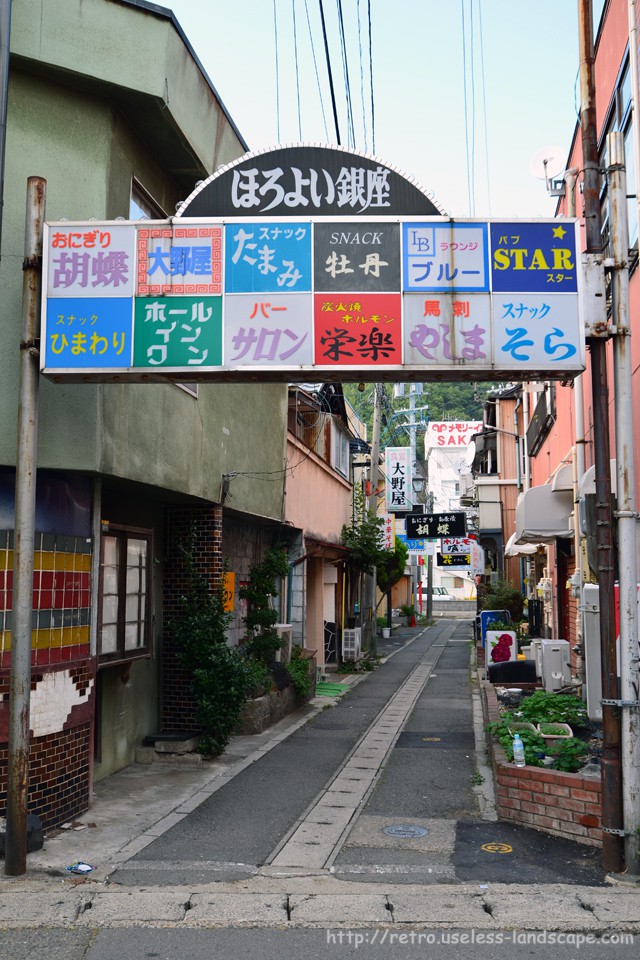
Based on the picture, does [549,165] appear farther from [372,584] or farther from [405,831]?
[372,584]

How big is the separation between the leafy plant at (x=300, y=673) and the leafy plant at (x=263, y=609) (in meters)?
0.79

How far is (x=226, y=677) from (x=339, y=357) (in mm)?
6061

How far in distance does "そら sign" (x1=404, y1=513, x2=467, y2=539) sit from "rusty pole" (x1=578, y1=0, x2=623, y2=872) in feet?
70.6

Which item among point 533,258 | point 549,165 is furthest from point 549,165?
point 533,258

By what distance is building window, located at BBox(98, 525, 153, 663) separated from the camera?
10.3m

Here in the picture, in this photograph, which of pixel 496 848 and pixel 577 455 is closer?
pixel 496 848

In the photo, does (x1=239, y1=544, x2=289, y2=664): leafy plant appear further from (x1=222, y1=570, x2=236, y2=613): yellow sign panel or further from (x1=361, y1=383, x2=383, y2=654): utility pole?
(x1=361, y1=383, x2=383, y2=654): utility pole

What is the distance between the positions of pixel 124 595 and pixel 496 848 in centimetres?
550

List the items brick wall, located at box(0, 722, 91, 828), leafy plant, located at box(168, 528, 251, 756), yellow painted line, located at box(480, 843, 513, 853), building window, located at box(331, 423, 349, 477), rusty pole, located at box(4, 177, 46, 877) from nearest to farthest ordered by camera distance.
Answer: rusty pole, located at box(4, 177, 46, 877)
yellow painted line, located at box(480, 843, 513, 853)
brick wall, located at box(0, 722, 91, 828)
leafy plant, located at box(168, 528, 251, 756)
building window, located at box(331, 423, 349, 477)

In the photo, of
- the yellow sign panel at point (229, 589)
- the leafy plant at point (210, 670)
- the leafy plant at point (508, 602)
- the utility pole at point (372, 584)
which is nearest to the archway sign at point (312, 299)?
the leafy plant at point (210, 670)

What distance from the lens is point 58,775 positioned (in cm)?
833

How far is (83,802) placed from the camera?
29.1 ft

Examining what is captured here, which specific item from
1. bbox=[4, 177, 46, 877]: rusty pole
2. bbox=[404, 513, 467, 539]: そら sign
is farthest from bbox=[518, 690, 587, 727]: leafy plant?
bbox=[404, 513, 467, 539]: そら sign

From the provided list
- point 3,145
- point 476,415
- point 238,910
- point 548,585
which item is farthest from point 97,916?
point 476,415
